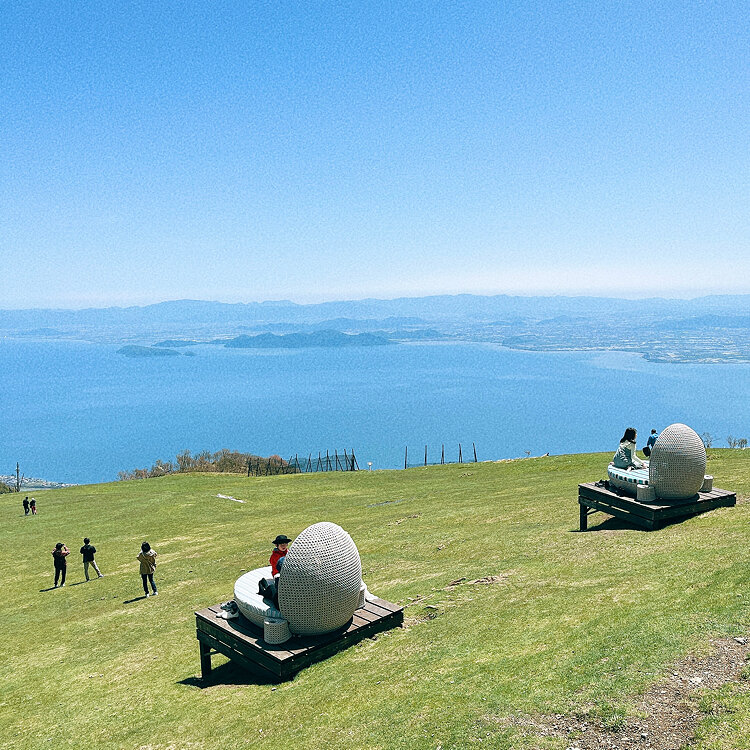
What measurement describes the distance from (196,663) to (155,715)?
93.7 inches

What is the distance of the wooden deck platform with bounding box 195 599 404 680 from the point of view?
36.9 feet

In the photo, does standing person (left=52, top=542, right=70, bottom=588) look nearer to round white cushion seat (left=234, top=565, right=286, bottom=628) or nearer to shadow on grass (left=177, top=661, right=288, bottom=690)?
shadow on grass (left=177, top=661, right=288, bottom=690)

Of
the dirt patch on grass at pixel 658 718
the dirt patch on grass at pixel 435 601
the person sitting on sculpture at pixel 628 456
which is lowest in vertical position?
the dirt patch on grass at pixel 435 601

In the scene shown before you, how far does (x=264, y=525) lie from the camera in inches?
1256

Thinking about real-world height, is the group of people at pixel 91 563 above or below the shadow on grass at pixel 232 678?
below

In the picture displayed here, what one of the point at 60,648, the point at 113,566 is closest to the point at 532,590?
the point at 60,648

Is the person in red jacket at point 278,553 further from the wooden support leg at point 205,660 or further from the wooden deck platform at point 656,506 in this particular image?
the wooden deck platform at point 656,506

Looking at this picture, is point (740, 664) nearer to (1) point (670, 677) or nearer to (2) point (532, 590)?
(1) point (670, 677)

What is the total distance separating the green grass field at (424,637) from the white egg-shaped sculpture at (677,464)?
3.39 feet

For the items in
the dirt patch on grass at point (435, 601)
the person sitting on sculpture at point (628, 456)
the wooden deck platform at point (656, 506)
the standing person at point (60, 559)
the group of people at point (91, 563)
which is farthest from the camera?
→ the standing person at point (60, 559)

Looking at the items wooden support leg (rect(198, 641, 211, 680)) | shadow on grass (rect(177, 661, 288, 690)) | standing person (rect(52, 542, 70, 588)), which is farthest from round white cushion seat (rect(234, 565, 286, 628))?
standing person (rect(52, 542, 70, 588))

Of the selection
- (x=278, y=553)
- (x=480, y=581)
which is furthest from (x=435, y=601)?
(x=278, y=553)

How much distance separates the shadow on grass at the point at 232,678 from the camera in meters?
11.7

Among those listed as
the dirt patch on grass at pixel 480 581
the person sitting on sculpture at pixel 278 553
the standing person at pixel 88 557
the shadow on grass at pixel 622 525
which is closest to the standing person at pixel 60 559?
the standing person at pixel 88 557
